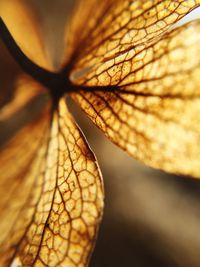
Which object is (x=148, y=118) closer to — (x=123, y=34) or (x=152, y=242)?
(x=123, y=34)

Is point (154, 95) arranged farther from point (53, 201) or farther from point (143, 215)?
point (143, 215)

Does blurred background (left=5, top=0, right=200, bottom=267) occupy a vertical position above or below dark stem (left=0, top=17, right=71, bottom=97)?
below

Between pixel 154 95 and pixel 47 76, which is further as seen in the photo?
pixel 47 76

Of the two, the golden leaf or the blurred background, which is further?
the blurred background

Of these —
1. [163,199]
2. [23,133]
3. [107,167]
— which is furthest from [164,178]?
[23,133]

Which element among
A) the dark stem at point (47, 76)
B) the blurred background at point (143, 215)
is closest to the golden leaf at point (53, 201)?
the dark stem at point (47, 76)

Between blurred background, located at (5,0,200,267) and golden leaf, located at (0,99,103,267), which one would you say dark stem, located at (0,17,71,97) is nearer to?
golden leaf, located at (0,99,103,267)

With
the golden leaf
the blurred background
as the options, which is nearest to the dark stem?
A: the golden leaf

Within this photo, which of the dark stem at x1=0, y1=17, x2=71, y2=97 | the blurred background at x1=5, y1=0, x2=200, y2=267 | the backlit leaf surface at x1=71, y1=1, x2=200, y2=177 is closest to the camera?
the backlit leaf surface at x1=71, y1=1, x2=200, y2=177

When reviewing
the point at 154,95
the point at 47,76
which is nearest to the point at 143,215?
the point at 47,76
